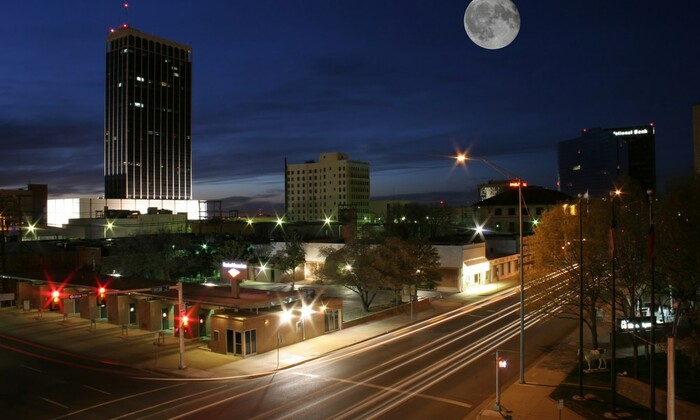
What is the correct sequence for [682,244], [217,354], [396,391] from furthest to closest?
1. [217,354]
2. [682,244]
3. [396,391]

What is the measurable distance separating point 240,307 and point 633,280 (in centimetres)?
2055

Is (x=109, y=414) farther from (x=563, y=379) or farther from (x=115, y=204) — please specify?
(x=115, y=204)

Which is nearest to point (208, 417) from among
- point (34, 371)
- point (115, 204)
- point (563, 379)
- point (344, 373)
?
point (344, 373)

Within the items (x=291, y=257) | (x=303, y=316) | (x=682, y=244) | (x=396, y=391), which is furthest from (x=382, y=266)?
(x=682, y=244)

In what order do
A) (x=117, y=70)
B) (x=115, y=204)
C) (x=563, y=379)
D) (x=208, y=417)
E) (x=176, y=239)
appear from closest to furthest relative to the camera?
(x=208, y=417) → (x=563, y=379) → (x=176, y=239) → (x=115, y=204) → (x=117, y=70)

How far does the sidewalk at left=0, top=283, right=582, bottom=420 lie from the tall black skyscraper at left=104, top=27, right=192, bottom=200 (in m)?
155

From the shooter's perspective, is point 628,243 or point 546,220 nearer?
point 628,243

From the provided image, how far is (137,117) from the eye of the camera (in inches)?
7372

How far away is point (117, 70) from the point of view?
189 metres

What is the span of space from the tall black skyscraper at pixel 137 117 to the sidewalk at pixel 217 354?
155 metres

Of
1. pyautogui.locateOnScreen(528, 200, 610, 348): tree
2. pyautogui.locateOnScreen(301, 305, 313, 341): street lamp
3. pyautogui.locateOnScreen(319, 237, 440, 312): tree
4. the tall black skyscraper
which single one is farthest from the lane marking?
the tall black skyscraper

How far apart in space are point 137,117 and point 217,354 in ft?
575

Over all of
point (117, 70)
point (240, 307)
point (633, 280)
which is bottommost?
point (240, 307)

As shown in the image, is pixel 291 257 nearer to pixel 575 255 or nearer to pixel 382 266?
pixel 382 266
